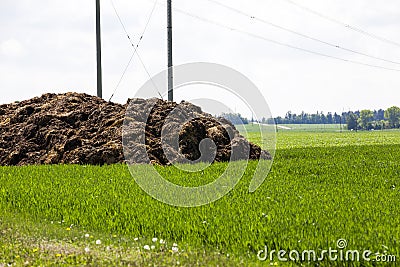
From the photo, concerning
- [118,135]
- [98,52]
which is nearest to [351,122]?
[98,52]

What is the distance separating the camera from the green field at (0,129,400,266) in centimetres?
711

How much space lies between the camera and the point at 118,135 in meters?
18.8

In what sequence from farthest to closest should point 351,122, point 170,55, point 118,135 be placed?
point 351,122, point 170,55, point 118,135

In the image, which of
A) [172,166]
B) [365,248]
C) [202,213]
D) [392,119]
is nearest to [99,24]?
[172,166]

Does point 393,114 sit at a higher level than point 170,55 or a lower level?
higher

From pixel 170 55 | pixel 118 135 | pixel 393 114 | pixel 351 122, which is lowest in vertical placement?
pixel 118 135

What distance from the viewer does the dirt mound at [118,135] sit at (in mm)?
18047

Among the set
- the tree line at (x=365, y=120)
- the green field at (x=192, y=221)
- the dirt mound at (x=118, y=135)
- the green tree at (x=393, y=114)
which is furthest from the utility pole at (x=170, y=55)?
the green tree at (x=393, y=114)

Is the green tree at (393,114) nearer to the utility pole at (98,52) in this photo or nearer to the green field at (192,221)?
the utility pole at (98,52)

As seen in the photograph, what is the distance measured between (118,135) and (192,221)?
10.7 meters

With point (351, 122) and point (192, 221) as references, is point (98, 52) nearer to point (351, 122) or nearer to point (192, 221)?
point (192, 221)

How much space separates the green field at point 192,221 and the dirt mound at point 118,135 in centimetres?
394

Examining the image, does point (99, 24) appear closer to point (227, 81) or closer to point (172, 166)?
point (172, 166)

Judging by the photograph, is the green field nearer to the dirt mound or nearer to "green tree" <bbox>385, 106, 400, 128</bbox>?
the dirt mound
